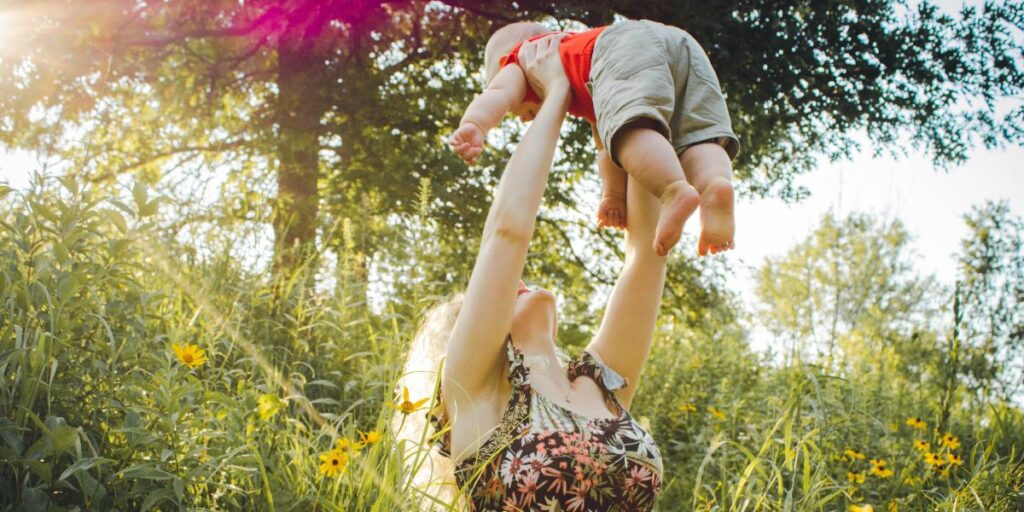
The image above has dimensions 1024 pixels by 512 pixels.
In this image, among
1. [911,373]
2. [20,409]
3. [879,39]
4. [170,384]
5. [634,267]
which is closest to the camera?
[20,409]

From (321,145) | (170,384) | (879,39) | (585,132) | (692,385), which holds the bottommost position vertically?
(170,384)

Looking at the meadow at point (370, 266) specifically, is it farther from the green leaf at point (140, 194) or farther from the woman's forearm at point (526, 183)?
the woman's forearm at point (526, 183)

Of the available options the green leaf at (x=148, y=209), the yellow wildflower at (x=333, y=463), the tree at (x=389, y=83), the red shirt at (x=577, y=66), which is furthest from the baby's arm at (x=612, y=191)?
the tree at (x=389, y=83)

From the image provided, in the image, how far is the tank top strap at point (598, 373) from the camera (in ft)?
6.51

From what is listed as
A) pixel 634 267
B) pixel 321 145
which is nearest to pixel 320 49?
pixel 321 145

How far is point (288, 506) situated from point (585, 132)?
4.21 m

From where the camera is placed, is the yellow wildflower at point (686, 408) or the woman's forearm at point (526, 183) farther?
the yellow wildflower at point (686, 408)

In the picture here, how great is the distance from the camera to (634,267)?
2111 mm

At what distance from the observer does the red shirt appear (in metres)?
2.09

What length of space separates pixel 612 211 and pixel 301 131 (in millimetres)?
3718

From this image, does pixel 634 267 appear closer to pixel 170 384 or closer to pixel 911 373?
pixel 170 384

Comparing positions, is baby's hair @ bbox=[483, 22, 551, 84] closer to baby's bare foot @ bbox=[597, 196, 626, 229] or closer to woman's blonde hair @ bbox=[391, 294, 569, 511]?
baby's bare foot @ bbox=[597, 196, 626, 229]

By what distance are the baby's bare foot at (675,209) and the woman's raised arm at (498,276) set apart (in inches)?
12.7

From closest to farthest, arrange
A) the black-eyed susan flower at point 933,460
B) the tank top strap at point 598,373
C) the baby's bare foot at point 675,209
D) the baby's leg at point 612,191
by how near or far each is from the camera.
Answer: the baby's bare foot at point 675,209
the tank top strap at point 598,373
the baby's leg at point 612,191
the black-eyed susan flower at point 933,460
